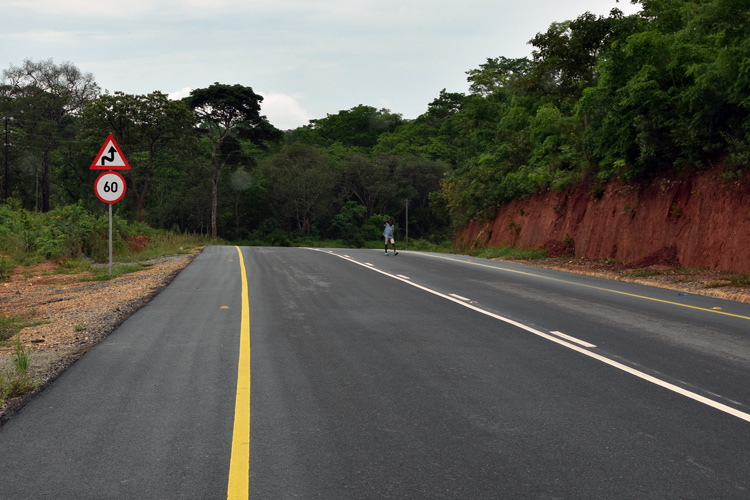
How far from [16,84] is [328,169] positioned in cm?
3420

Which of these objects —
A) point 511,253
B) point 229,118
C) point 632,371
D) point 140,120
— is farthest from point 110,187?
point 229,118

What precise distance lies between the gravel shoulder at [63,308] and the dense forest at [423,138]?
891cm

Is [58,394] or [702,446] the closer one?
[702,446]

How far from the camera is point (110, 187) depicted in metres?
14.0

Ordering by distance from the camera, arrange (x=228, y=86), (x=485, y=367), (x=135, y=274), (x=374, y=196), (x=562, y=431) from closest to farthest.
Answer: (x=562, y=431) < (x=485, y=367) < (x=135, y=274) < (x=228, y=86) < (x=374, y=196)

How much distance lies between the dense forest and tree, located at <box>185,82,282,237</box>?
0.14 metres

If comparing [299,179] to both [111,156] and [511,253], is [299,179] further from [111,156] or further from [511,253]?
[111,156]

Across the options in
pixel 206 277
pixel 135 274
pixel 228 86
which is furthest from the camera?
pixel 228 86

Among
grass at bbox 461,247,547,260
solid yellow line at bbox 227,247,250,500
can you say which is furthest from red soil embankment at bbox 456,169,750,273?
solid yellow line at bbox 227,247,250,500

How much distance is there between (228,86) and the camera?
50.9 meters

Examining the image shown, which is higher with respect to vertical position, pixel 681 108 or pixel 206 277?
pixel 681 108

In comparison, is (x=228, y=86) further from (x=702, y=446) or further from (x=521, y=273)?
(x=702, y=446)

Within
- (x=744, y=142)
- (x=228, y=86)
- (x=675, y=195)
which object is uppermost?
(x=228, y=86)

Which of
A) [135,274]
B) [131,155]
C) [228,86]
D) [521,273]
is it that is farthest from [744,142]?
[131,155]
